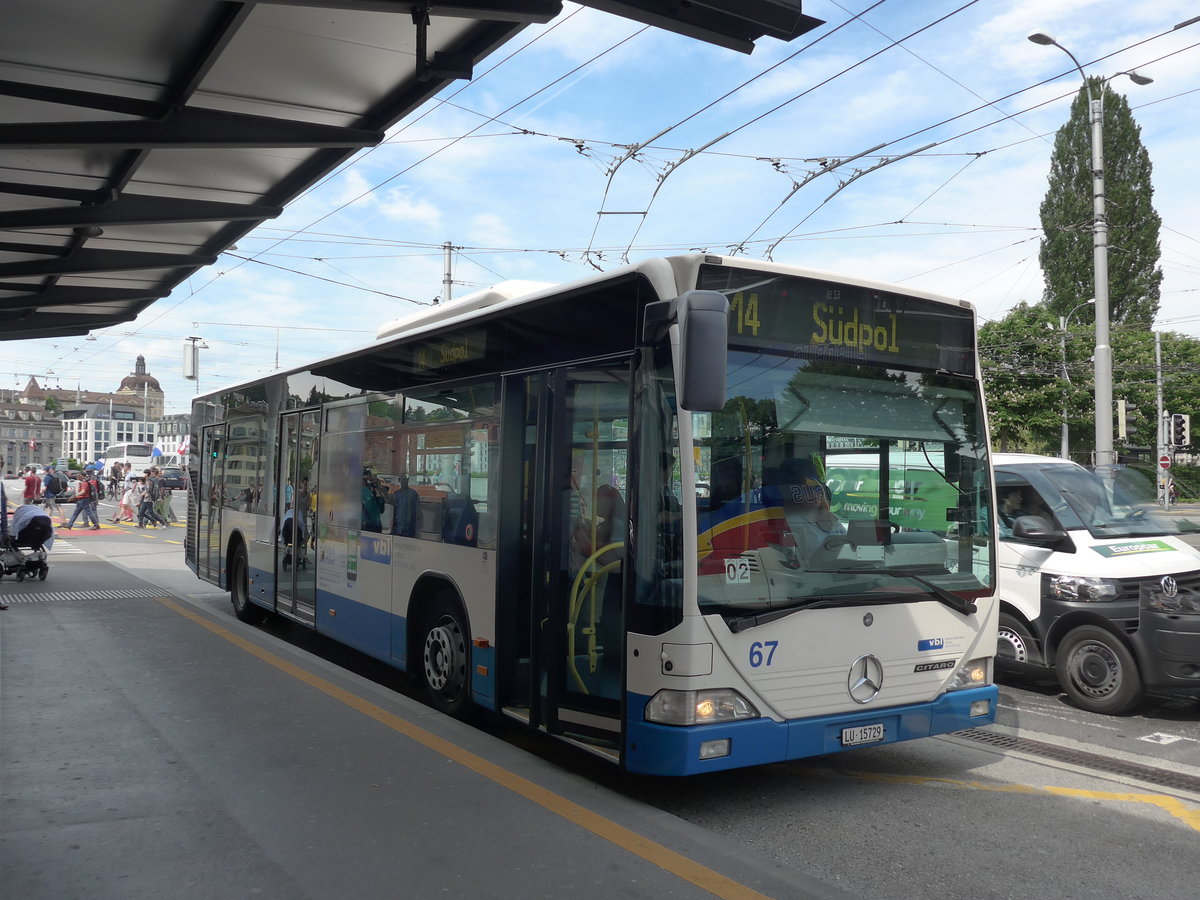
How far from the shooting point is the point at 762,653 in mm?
4984

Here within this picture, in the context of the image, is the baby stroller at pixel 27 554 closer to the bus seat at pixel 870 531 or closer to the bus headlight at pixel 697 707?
the bus headlight at pixel 697 707

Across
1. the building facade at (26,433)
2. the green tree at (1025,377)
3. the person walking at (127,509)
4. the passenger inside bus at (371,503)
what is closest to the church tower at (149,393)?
the building facade at (26,433)

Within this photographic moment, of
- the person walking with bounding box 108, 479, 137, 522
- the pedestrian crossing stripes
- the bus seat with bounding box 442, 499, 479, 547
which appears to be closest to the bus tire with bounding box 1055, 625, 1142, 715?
the bus seat with bounding box 442, 499, 479, 547

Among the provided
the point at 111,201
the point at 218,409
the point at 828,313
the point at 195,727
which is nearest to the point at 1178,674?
the point at 828,313

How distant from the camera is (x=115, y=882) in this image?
4.11 metres

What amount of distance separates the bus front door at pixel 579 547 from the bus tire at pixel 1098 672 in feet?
13.8

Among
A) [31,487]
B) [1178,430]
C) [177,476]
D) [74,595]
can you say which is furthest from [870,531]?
[177,476]

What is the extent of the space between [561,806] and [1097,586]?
15.1ft

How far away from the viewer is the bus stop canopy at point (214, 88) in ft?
18.3

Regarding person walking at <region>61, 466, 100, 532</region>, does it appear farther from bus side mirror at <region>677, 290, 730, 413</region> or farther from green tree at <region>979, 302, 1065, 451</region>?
green tree at <region>979, 302, 1065, 451</region>

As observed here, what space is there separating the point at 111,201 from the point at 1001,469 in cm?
809

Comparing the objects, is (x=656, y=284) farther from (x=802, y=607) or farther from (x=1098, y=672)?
(x=1098, y=672)

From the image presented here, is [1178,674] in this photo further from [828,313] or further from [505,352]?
[505,352]

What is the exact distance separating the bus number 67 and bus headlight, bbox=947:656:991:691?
1319mm
